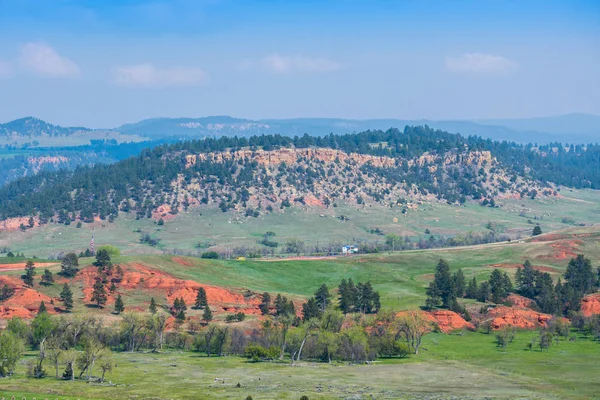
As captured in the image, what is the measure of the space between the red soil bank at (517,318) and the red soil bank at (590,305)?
25.8 ft

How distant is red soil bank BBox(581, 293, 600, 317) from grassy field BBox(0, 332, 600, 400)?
88.8ft

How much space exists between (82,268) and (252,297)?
3504 centimetres

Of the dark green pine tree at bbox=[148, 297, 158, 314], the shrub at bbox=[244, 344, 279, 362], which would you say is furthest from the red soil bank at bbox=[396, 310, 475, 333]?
the dark green pine tree at bbox=[148, 297, 158, 314]

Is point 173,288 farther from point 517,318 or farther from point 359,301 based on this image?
point 517,318

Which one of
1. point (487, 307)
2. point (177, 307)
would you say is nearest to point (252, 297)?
point (177, 307)

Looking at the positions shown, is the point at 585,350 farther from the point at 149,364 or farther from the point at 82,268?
the point at 82,268

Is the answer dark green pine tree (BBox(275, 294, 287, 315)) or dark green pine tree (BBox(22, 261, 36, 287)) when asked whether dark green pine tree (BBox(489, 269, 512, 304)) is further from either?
dark green pine tree (BBox(22, 261, 36, 287))

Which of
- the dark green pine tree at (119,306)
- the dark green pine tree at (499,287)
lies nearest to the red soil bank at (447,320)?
the dark green pine tree at (499,287)

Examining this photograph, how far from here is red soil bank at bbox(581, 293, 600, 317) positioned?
589 ft

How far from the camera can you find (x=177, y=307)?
170500 millimetres

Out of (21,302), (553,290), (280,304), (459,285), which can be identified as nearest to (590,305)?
(553,290)

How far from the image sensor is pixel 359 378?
122938mm

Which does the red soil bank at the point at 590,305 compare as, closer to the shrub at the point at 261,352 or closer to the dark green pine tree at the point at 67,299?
the shrub at the point at 261,352

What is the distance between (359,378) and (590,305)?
77.2 metres
